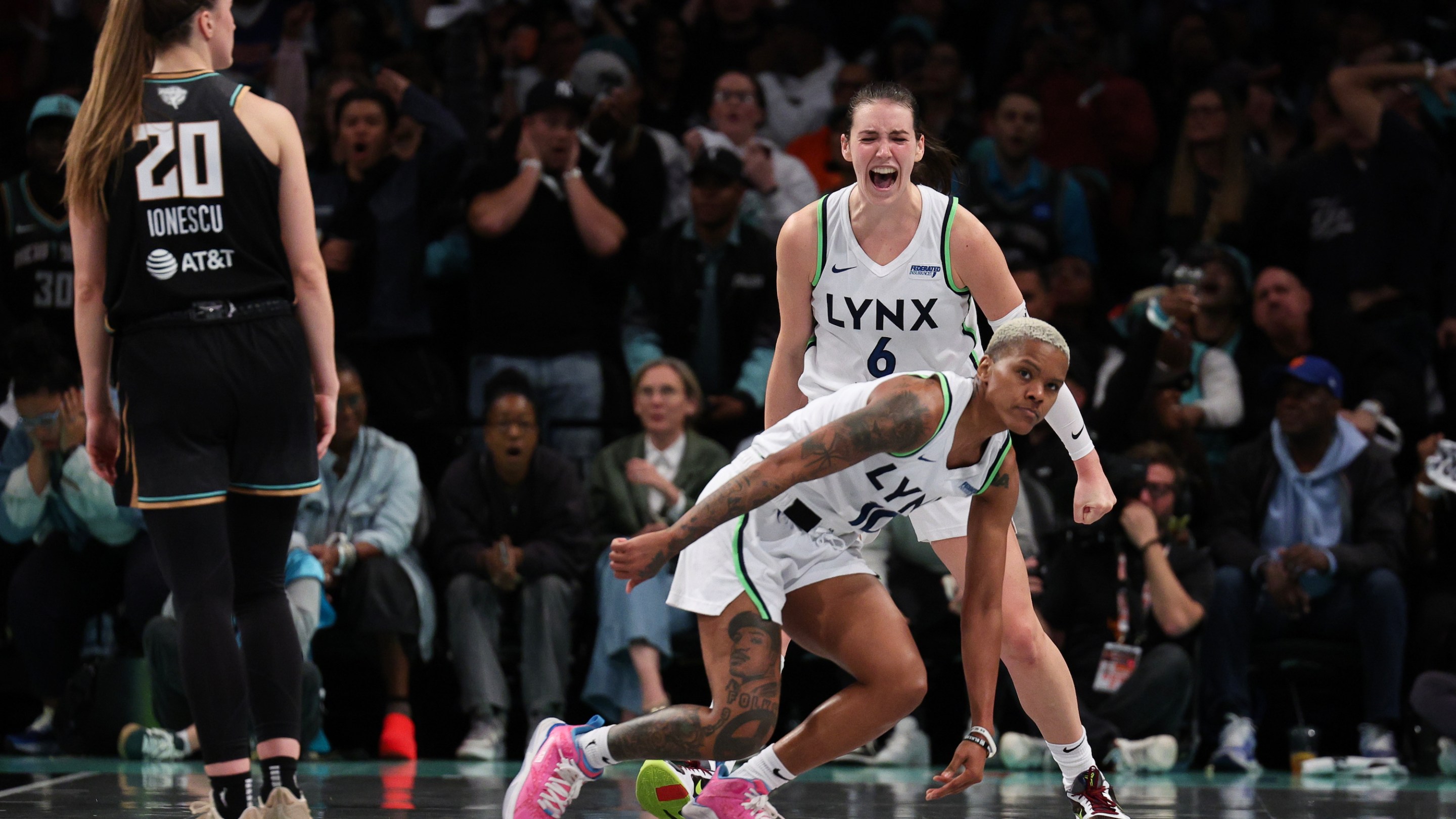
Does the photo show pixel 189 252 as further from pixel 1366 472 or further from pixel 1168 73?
pixel 1168 73

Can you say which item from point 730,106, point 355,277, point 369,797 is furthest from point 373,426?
point 369,797

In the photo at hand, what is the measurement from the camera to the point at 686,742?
13.6 feet

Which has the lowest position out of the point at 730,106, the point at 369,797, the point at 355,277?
the point at 369,797

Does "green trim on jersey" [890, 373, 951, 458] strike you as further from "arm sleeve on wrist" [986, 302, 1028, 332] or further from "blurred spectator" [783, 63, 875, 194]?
"blurred spectator" [783, 63, 875, 194]

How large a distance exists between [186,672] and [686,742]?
1.20 m

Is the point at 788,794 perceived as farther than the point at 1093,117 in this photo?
No

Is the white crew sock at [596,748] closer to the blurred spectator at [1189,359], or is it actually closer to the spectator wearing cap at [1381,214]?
the blurred spectator at [1189,359]

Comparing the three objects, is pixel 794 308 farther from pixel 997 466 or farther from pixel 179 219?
pixel 179 219

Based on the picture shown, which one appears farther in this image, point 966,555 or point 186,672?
point 966,555

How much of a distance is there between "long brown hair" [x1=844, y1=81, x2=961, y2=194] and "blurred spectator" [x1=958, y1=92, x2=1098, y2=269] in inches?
138

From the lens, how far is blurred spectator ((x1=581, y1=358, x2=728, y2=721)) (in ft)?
24.1

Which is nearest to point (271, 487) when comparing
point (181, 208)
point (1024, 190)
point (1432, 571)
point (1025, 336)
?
point (181, 208)

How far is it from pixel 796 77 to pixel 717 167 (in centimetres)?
190

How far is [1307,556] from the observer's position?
7.34m
